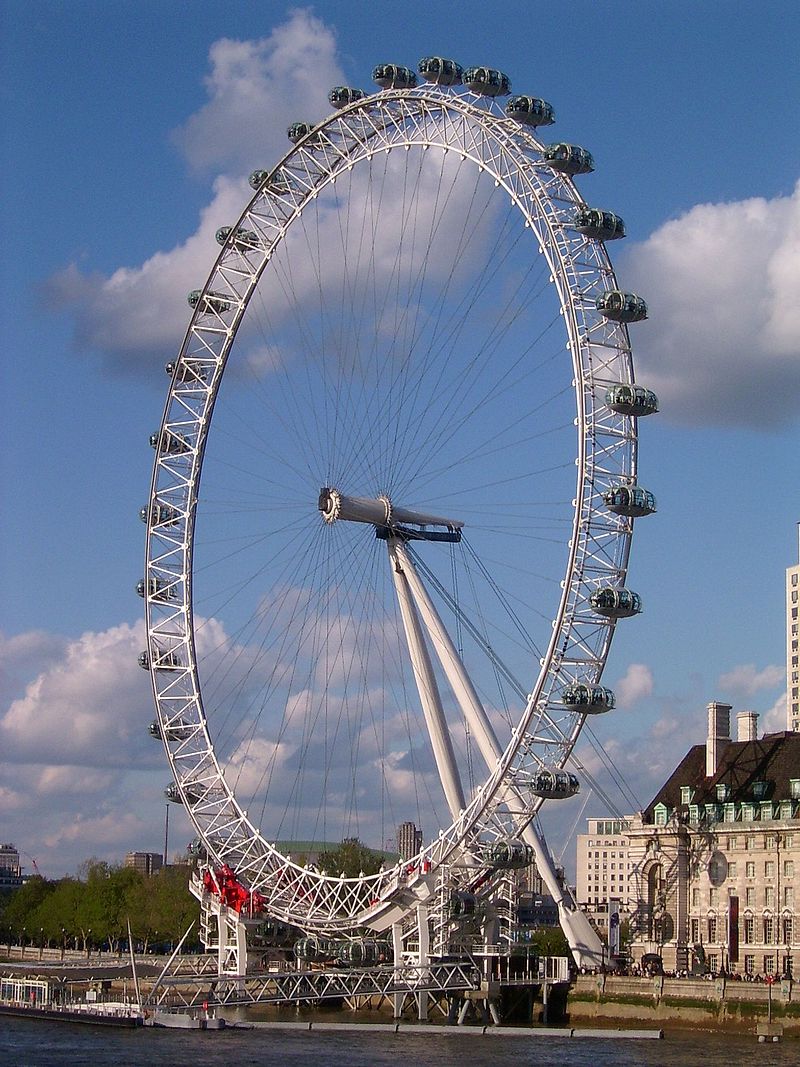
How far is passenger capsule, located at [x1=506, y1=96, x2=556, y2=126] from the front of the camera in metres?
78.0

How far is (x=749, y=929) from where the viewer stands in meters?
91.6

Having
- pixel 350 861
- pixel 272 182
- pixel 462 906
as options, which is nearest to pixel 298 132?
pixel 272 182

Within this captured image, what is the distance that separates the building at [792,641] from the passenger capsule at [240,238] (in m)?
88.4

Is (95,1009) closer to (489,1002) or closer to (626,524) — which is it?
(489,1002)

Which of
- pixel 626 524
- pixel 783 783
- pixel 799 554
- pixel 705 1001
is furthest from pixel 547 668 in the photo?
pixel 799 554

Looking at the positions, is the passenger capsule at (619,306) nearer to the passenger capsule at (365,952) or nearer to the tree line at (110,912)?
the passenger capsule at (365,952)

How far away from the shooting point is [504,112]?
7844 cm

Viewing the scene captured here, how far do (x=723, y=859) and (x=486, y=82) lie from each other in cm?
4154

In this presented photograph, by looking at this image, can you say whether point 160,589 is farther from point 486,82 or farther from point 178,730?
point 486,82

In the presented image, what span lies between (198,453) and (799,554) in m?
87.2

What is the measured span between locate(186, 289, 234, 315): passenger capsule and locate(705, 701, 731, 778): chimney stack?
34613mm

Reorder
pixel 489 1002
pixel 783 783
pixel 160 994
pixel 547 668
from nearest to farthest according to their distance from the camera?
pixel 547 668
pixel 489 1002
pixel 160 994
pixel 783 783

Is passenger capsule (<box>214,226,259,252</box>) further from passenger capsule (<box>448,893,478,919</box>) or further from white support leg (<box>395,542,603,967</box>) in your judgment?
passenger capsule (<box>448,893,478,919</box>)

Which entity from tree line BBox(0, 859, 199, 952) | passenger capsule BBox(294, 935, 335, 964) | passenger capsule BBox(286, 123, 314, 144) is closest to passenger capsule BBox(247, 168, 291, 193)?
passenger capsule BBox(286, 123, 314, 144)
